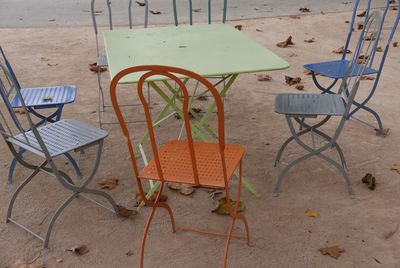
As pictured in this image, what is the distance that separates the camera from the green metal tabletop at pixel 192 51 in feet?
8.27

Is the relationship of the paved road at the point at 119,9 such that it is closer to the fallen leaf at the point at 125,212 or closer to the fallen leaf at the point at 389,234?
the fallen leaf at the point at 125,212

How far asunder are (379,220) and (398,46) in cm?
412

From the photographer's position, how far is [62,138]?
267 cm

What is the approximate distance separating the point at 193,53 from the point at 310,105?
90cm

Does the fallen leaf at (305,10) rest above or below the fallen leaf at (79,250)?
below

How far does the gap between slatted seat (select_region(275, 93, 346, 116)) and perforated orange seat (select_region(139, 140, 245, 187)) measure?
75 centimetres

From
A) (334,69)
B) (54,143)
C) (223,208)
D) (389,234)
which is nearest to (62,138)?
(54,143)

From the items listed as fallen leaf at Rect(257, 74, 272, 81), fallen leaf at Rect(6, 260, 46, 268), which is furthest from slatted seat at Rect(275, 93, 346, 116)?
fallen leaf at Rect(257, 74, 272, 81)

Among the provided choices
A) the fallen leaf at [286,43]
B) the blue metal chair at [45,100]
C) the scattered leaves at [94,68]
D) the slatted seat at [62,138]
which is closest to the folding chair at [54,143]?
the slatted seat at [62,138]

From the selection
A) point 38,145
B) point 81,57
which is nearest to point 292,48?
point 81,57

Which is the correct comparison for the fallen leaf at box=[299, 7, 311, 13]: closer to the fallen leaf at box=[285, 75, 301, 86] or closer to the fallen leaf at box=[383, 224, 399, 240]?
the fallen leaf at box=[285, 75, 301, 86]

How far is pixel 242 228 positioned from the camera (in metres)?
2.70

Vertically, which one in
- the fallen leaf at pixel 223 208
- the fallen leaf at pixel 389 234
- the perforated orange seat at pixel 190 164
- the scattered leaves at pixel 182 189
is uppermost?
the perforated orange seat at pixel 190 164

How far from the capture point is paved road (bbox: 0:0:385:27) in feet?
25.0
